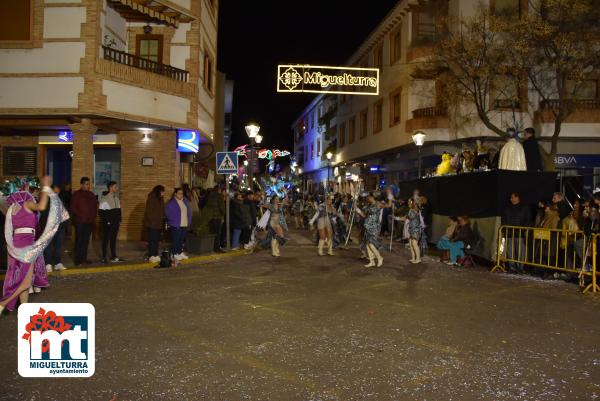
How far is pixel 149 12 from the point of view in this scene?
17375mm

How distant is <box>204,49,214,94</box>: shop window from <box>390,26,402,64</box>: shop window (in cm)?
1229

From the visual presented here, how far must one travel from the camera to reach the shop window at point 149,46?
18703 millimetres

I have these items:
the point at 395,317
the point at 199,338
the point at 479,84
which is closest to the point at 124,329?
the point at 199,338

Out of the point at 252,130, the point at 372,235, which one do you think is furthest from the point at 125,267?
the point at 252,130

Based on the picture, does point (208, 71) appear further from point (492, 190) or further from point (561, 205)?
point (561, 205)

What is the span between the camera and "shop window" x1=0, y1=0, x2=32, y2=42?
1580cm

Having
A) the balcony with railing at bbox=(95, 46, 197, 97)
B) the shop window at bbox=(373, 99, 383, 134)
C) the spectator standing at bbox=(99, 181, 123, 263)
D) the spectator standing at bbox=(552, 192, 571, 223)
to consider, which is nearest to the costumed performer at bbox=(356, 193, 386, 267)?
the spectator standing at bbox=(552, 192, 571, 223)

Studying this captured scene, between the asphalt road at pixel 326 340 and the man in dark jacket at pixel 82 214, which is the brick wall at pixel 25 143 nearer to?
the man in dark jacket at pixel 82 214

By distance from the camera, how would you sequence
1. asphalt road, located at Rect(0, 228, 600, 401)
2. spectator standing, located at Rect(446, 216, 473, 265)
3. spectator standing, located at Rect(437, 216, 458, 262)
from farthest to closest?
spectator standing, located at Rect(437, 216, 458, 262) < spectator standing, located at Rect(446, 216, 473, 265) < asphalt road, located at Rect(0, 228, 600, 401)

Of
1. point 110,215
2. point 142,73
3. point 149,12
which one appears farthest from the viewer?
point 149,12

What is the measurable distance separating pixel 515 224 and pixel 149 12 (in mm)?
12664

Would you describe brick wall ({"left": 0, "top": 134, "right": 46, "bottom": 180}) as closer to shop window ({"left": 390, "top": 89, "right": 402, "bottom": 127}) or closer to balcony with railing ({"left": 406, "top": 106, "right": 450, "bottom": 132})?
balcony with railing ({"left": 406, "top": 106, "right": 450, "bottom": 132})

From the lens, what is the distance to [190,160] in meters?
21.8

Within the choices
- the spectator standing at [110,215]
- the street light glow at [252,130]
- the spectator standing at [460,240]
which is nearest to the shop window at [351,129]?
the street light glow at [252,130]
